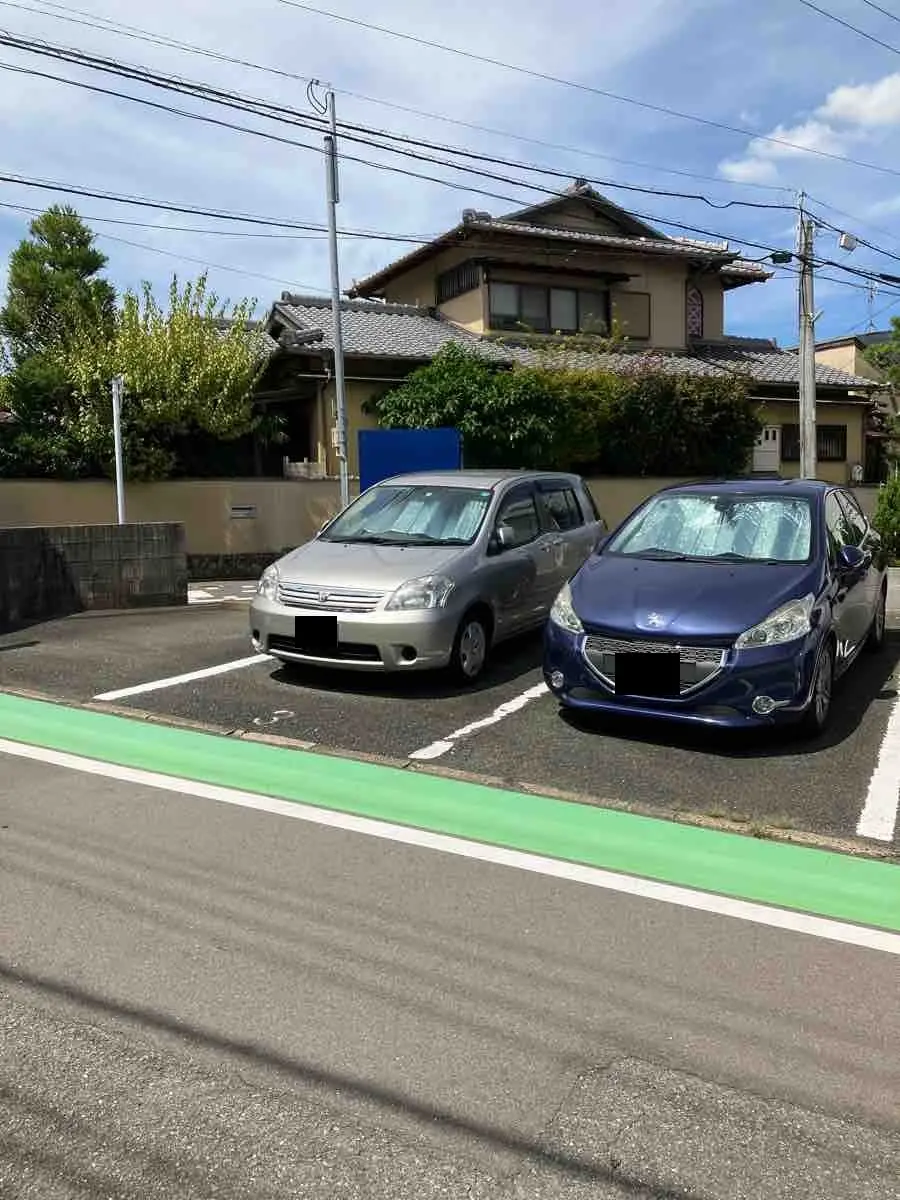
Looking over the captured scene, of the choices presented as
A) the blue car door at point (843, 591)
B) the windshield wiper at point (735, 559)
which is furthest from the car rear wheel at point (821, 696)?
the windshield wiper at point (735, 559)

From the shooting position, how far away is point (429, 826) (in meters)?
4.58

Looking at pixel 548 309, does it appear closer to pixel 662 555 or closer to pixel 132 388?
pixel 132 388

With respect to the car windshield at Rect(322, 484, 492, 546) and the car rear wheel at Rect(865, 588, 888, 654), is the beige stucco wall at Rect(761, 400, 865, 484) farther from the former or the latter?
the car windshield at Rect(322, 484, 492, 546)

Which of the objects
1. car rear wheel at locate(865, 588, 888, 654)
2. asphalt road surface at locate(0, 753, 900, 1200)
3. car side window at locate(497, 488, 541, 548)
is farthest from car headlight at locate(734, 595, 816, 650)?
car side window at locate(497, 488, 541, 548)

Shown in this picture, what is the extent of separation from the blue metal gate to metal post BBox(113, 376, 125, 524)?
11.4 feet

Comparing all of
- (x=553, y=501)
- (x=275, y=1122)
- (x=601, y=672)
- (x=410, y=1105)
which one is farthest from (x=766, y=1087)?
(x=553, y=501)

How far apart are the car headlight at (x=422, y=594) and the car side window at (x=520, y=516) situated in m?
1.13

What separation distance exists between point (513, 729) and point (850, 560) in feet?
8.49

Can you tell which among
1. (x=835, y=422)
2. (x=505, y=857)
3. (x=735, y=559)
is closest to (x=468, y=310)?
(x=835, y=422)

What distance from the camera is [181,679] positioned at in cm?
739

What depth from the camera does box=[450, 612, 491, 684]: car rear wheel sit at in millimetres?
6961

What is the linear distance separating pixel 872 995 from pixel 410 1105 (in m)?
1.51

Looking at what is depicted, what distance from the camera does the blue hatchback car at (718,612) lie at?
5395mm

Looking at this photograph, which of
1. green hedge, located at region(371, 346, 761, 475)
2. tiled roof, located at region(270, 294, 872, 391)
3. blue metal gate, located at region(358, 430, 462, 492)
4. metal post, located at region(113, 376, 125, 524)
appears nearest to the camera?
metal post, located at region(113, 376, 125, 524)
